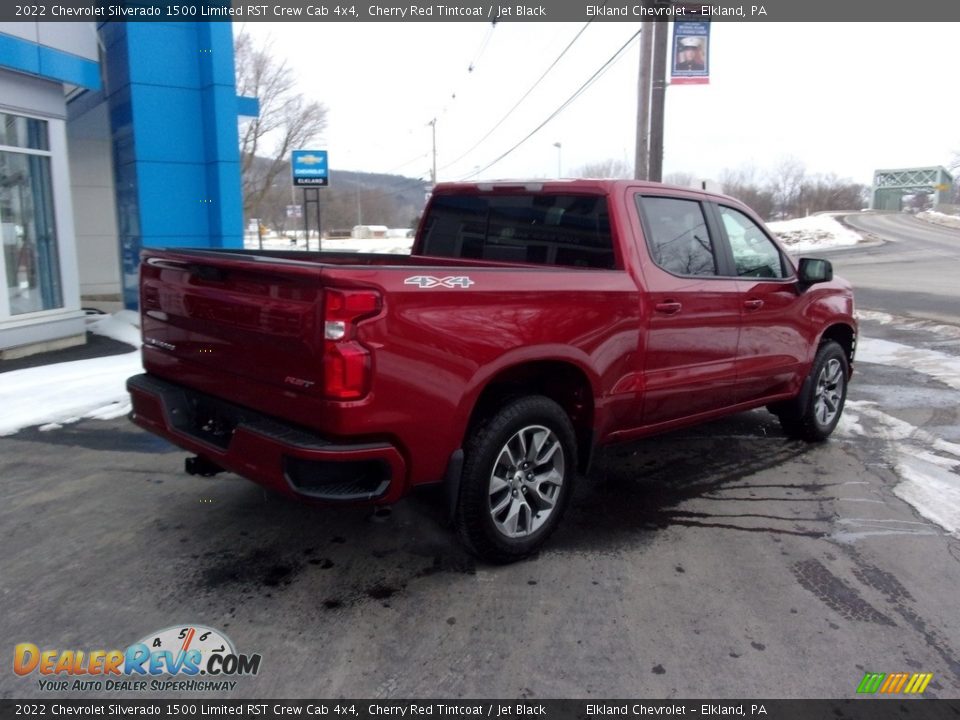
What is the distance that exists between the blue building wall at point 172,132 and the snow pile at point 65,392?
10.0ft

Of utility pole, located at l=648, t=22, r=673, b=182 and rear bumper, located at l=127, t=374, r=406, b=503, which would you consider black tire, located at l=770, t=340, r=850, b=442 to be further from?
utility pole, located at l=648, t=22, r=673, b=182

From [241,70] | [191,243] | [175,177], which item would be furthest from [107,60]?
[241,70]

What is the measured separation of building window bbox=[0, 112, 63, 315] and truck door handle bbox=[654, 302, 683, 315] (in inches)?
330

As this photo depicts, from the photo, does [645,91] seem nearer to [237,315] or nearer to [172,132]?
[172,132]

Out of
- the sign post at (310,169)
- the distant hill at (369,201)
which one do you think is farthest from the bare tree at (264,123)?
the distant hill at (369,201)

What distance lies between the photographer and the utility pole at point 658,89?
11.5 meters

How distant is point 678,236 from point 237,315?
2.70 m

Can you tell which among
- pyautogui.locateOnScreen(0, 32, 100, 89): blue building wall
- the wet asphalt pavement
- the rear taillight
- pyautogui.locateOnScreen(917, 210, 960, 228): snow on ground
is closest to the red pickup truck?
the rear taillight

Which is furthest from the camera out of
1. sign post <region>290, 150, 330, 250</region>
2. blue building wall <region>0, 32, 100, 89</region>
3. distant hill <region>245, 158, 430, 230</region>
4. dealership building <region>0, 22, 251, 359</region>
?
distant hill <region>245, 158, 430, 230</region>

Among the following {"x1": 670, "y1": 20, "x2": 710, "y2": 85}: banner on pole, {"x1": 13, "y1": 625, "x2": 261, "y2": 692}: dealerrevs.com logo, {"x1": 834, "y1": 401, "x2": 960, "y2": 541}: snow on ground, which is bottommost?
{"x1": 834, "y1": 401, "x2": 960, "y2": 541}: snow on ground

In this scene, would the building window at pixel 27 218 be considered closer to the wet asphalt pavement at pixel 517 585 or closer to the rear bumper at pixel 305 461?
the wet asphalt pavement at pixel 517 585

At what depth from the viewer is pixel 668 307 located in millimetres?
4246

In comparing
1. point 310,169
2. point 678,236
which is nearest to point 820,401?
point 678,236

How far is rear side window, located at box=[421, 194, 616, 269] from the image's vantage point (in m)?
4.21
